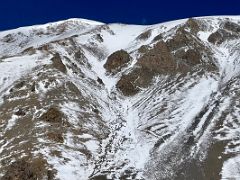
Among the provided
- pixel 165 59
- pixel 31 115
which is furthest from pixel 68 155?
pixel 165 59

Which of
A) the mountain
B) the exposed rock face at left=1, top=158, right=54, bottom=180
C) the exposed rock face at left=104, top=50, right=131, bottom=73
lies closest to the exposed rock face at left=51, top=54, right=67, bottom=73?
the mountain

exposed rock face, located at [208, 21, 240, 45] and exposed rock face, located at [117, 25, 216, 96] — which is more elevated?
exposed rock face, located at [208, 21, 240, 45]

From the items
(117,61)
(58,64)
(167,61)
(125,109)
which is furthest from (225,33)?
(125,109)

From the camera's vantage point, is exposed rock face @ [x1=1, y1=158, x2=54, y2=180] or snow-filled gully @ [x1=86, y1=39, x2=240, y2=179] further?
snow-filled gully @ [x1=86, y1=39, x2=240, y2=179]

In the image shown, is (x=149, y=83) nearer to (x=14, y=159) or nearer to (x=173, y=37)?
(x=173, y=37)

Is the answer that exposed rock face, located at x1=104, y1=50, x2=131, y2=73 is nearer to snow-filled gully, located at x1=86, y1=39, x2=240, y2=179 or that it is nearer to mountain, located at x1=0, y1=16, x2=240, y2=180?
mountain, located at x1=0, y1=16, x2=240, y2=180

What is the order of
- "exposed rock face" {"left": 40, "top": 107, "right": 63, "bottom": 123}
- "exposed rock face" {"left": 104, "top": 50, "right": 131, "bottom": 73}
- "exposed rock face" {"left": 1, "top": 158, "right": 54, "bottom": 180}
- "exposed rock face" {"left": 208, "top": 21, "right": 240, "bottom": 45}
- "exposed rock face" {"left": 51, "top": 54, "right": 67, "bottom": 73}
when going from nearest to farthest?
1. "exposed rock face" {"left": 1, "top": 158, "right": 54, "bottom": 180}
2. "exposed rock face" {"left": 40, "top": 107, "right": 63, "bottom": 123}
3. "exposed rock face" {"left": 51, "top": 54, "right": 67, "bottom": 73}
4. "exposed rock face" {"left": 104, "top": 50, "right": 131, "bottom": 73}
5. "exposed rock face" {"left": 208, "top": 21, "right": 240, "bottom": 45}

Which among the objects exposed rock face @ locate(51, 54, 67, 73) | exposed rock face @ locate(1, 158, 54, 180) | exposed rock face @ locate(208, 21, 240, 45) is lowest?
exposed rock face @ locate(1, 158, 54, 180)
